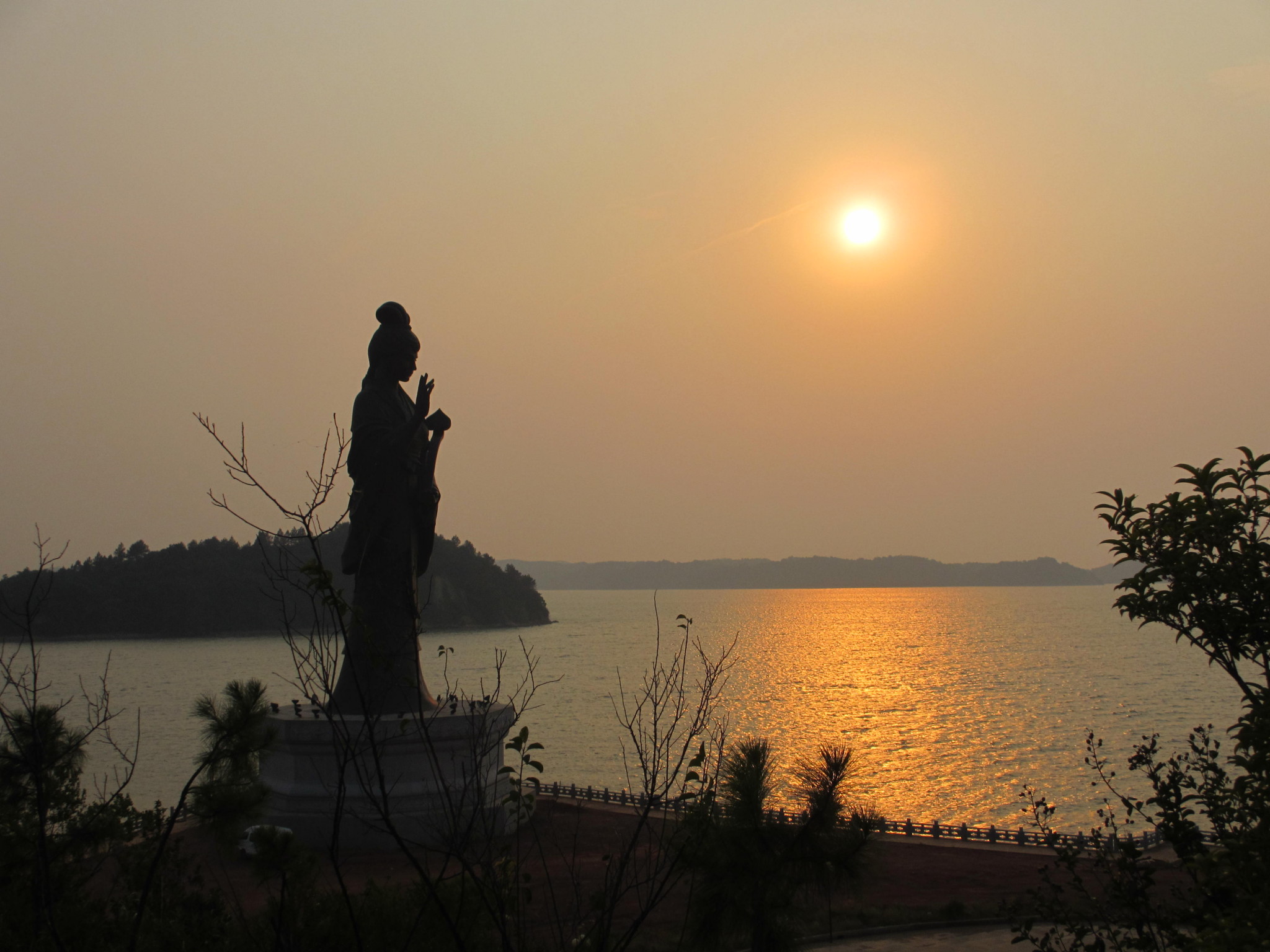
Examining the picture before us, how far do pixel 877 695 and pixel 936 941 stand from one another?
155 ft

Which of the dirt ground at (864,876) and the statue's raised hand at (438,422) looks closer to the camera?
the dirt ground at (864,876)

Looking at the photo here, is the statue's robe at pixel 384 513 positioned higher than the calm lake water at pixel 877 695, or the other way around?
the statue's robe at pixel 384 513

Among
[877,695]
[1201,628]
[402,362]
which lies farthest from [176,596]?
[1201,628]

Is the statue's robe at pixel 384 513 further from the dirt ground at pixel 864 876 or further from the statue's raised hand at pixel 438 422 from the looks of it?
the dirt ground at pixel 864 876

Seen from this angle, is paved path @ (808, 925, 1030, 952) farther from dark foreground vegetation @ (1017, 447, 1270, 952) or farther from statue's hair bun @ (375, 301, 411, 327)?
statue's hair bun @ (375, 301, 411, 327)

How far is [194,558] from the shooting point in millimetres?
100875

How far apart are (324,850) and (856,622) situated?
134331 millimetres

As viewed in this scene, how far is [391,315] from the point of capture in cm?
1587

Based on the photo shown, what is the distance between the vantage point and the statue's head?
51.6 feet

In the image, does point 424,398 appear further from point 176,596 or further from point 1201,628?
point 176,596

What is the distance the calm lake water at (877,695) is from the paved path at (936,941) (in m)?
6.91

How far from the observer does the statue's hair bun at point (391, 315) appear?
15836 millimetres

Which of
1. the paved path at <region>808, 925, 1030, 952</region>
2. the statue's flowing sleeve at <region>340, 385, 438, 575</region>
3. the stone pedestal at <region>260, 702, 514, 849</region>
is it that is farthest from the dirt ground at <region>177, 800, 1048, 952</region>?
the statue's flowing sleeve at <region>340, 385, 438, 575</region>


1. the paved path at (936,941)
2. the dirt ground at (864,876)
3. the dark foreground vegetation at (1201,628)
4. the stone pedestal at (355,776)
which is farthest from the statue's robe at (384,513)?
the dark foreground vegetation at (1201,628)
